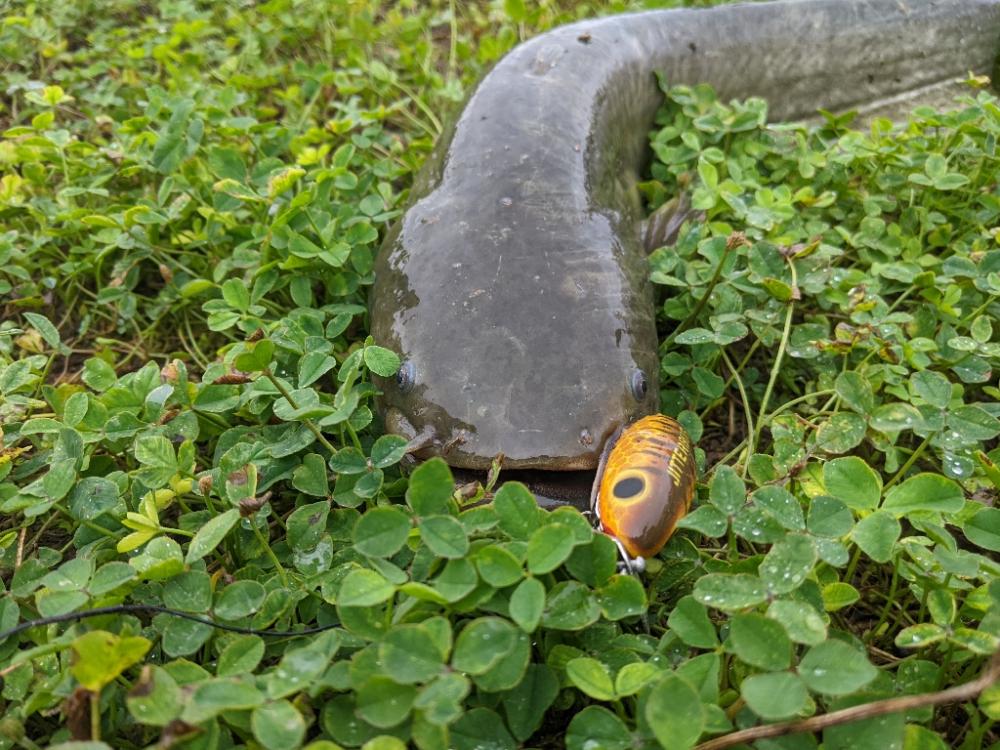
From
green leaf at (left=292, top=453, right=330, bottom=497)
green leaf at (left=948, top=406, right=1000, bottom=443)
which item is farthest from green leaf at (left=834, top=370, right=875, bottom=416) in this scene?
green leaf at (left=292, top=453, right=330, bottom=497)

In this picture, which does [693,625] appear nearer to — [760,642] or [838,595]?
[760,642]

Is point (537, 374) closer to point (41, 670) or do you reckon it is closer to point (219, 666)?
point (219, 666)

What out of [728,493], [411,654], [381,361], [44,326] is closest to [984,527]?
[728,493]

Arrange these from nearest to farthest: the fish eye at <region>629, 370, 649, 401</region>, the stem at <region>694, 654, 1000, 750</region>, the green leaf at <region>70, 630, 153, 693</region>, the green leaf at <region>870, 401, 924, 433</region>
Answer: the stem at <region>694, 654, 1000, 750</region> < the green leaf at <region>70, 630, 153, 693</region> < the green leaf at <region>870, 401, 924, 433</region> < the fish eye at <region>629, 370, 649, 401</region>

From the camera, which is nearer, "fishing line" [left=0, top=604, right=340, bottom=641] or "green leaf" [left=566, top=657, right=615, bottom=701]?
"green leaf" [left=566, top=657, right=615, bottom=701]

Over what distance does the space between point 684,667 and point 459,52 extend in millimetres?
3985

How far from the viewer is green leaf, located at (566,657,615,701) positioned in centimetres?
151

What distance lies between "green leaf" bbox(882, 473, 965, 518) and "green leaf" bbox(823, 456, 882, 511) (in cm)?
3

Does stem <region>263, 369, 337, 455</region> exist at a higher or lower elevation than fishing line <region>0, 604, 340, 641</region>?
higher

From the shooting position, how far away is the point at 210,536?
175 centimetres

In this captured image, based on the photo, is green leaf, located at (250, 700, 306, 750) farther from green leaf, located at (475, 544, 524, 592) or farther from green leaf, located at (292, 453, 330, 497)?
green leaf, located at (292, 453, 330, 497)

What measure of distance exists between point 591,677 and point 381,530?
0.51 m

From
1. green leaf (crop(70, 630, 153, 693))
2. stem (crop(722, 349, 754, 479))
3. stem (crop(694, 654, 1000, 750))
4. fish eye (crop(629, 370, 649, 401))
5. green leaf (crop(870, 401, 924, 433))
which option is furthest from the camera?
stem (crop(722, 349, 754, 479))

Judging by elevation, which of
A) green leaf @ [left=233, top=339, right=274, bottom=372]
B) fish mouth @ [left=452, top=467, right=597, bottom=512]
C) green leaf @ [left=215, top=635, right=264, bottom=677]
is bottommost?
fish mouth @ [left=452, top=467, right=597, bottom=512]
